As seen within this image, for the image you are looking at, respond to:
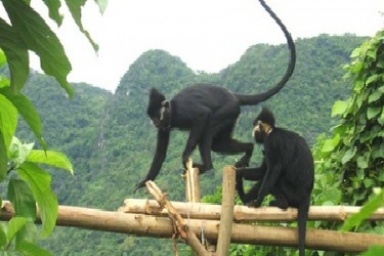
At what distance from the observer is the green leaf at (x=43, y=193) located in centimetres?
127

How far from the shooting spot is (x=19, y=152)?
163 cm

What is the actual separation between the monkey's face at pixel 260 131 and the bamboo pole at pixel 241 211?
601mm

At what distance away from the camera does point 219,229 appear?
359 cm

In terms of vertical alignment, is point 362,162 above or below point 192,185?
above

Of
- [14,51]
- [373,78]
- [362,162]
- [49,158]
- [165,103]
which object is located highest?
[373,78]

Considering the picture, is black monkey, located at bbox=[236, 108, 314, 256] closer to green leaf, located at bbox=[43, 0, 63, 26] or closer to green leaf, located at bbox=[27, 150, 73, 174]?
green leaf, located at bbox=[27, 150, 73, 174]

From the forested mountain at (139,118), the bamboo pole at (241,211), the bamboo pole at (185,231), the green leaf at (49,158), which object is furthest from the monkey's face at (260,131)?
the forested mountain at (139,118)

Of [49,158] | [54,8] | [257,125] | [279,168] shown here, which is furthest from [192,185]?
[54,8]

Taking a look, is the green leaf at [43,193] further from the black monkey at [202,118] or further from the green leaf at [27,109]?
the black monkey at [202,118]

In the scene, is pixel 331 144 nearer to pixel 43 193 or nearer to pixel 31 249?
pixel 43 193

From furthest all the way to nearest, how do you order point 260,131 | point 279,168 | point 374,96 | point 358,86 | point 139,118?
1. point 139,118
2. point 358,86
3. point 374,96
4. point 260,131
5. point 279,168

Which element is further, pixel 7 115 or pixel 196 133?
pixel 196 133

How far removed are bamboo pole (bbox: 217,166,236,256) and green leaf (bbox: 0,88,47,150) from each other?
101 inches

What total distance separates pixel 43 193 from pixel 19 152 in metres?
0.36
